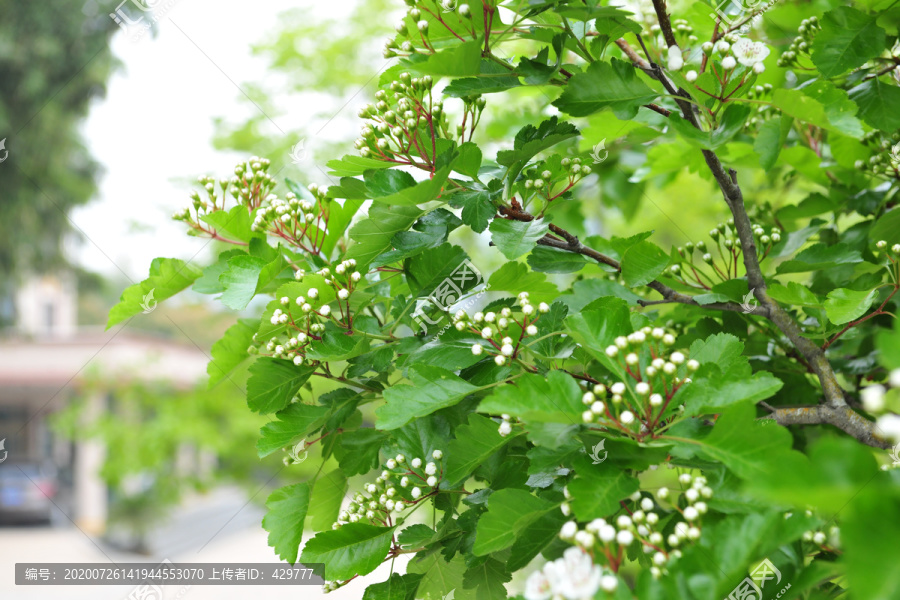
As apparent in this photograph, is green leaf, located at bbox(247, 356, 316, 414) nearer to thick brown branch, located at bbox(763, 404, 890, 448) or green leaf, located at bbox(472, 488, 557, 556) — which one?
green leaf, located at bbox(472, 488, 557, 556)

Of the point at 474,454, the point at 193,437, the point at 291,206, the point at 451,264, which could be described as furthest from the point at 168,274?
the point at 193,437

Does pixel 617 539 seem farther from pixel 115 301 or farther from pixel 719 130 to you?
pixel 115 301

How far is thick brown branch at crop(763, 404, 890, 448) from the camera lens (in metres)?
0.84

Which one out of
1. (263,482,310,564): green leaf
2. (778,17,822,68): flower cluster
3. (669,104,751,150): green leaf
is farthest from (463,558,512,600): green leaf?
(778,17,822,68): flower cluster

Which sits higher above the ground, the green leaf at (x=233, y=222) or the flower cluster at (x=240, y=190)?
the flower cluster at (x=240, y=190)

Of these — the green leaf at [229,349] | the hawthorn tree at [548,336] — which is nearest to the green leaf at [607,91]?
the hawthorn tree at [548,336]

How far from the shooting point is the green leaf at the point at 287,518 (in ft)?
2.86

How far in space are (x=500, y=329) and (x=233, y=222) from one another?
1.40ft

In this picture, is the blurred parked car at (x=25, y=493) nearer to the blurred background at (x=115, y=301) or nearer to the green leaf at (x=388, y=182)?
the blurred background at (x=115, y=301)

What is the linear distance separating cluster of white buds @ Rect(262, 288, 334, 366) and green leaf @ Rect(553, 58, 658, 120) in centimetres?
37

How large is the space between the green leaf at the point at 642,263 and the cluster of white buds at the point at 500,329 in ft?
0.45

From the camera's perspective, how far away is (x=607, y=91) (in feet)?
2.48

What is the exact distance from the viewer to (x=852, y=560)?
359 mm

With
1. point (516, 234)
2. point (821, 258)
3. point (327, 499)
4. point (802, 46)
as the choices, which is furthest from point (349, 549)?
point (802, 46)
